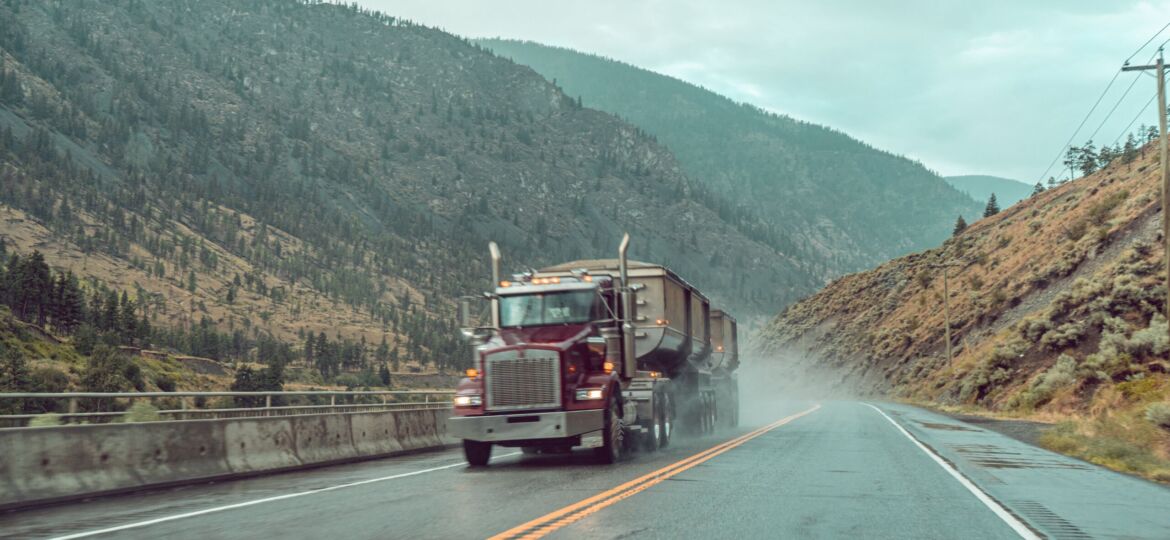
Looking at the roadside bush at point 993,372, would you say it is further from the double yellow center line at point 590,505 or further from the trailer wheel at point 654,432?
the double yellow center line at point 590,505

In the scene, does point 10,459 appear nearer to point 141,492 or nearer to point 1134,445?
point 141,492

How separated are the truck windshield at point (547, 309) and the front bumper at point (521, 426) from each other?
205 cm

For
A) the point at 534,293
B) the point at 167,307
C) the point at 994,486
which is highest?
the point at 167,307

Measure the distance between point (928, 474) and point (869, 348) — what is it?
2883 inches

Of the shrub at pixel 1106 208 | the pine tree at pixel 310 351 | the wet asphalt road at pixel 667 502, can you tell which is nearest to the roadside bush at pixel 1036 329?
the shrub at pixel 1106 208

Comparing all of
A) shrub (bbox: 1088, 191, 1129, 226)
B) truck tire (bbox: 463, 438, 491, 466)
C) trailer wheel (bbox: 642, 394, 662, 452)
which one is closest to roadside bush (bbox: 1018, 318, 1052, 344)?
shrub (bbox: 1088, 191, 1129, 226)

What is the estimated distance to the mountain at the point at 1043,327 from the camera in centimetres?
2797

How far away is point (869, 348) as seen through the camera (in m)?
85.4

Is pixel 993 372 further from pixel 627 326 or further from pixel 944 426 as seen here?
pixel 627 326

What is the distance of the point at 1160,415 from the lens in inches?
757

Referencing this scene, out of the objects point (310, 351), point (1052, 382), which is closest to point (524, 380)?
point (1052, 382)

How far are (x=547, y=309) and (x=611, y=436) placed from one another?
8.16ft

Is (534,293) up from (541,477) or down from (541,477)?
up

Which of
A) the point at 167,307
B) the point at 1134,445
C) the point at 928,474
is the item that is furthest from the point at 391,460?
the point at 167,307
